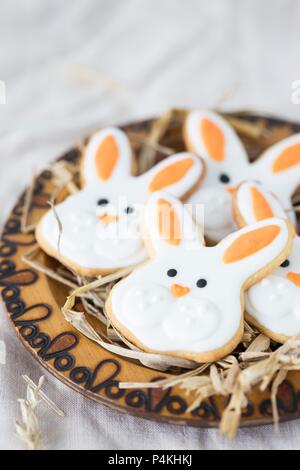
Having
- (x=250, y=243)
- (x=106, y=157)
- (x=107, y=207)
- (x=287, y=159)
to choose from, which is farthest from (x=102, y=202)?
(x=287, y=159)

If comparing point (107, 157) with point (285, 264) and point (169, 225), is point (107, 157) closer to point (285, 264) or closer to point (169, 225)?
point (169, 225)

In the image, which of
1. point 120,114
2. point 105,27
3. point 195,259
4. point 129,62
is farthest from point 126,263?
point 105,27

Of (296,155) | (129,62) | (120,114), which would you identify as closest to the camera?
(296,155)

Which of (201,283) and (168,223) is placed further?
(168,223)

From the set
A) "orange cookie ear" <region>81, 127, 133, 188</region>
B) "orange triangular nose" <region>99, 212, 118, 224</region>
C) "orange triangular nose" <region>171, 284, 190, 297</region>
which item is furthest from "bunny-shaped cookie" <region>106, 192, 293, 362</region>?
"orange cookie ear" <region>81, 127, 133, 188</region>

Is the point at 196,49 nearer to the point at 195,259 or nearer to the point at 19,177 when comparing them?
the point at 19,177

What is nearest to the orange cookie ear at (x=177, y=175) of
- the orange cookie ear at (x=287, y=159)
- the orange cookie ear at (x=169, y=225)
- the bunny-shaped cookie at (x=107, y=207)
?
the bunny-shaped cookie at (x=107, y=207)

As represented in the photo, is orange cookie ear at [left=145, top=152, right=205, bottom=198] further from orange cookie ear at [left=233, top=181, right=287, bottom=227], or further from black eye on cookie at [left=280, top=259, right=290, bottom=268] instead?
black eye on cookie at [left=280, top=259, right=290, bottom=268]
